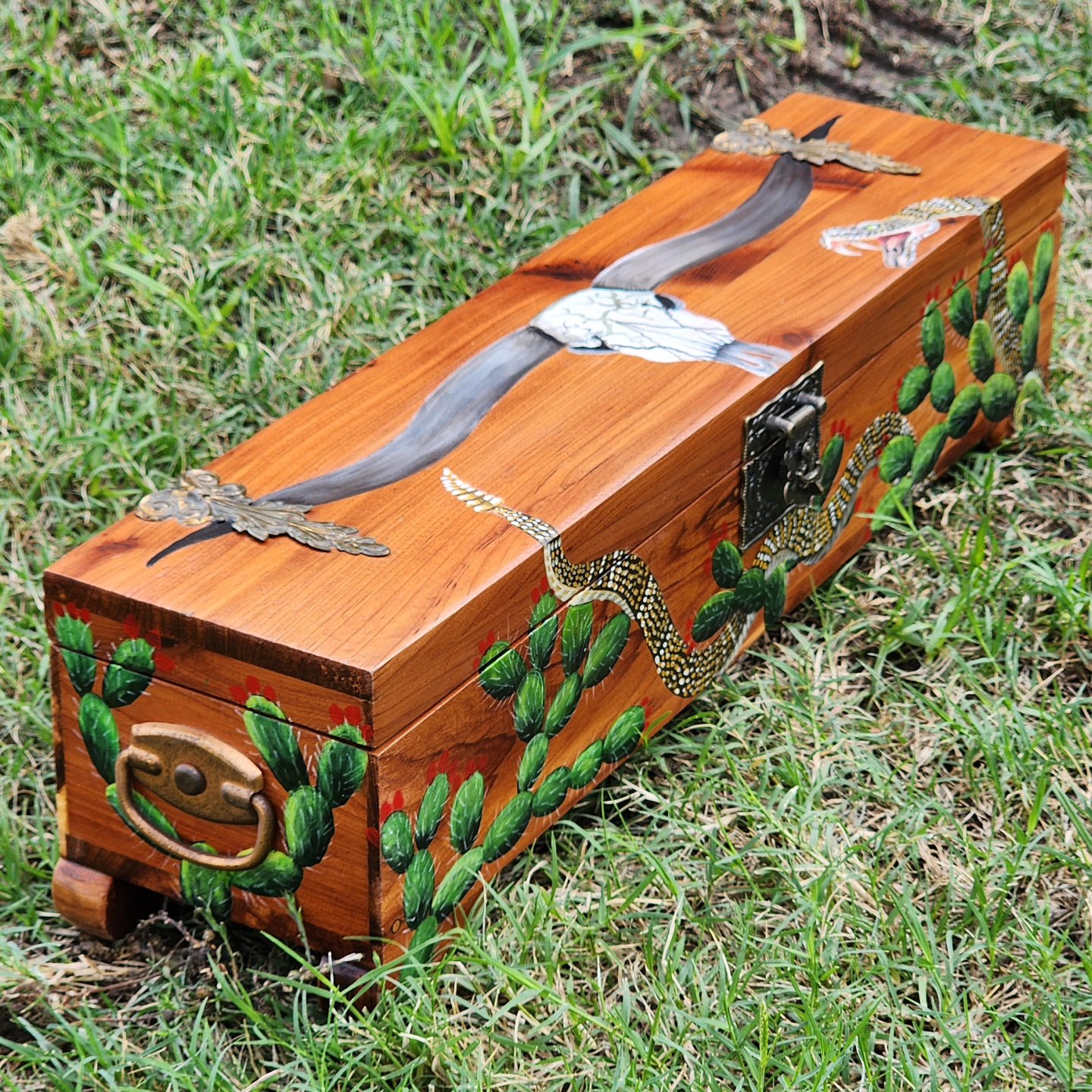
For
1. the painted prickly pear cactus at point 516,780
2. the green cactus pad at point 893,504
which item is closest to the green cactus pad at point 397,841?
the painted prickly pear cactus at point 516,780

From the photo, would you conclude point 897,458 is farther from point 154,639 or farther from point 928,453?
point 154,639

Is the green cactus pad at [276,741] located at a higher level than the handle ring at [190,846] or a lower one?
higher

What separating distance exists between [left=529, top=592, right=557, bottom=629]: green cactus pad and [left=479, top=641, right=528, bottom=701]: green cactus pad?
1.8 inches

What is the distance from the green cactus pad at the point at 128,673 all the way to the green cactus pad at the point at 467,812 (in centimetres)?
39

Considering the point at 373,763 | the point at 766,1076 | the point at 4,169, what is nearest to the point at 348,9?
the point at 4,169

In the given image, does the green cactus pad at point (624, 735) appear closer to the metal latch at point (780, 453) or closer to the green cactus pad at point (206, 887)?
the metal latch at point (780, 453)

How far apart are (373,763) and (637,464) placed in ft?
1.83

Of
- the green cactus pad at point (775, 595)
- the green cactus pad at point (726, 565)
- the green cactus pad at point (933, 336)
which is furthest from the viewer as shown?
the green cactus pad at point (933, 336)

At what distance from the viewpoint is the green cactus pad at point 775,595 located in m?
2.51

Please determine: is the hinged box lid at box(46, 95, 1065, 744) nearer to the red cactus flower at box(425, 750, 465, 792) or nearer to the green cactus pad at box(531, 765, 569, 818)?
the red cactus flower at box(425, 750, 465, 792)

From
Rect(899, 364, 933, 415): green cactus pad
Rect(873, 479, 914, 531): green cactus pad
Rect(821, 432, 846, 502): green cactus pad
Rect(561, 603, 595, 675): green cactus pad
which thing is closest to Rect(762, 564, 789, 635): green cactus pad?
Rect(821, 432, 846, 502): green cactus pad

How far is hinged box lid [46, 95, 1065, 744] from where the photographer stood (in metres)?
1.87

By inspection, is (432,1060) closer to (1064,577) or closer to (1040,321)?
(1064,577)

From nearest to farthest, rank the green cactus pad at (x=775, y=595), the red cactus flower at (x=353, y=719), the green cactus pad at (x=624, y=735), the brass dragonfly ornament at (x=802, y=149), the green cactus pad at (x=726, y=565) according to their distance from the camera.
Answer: the red cactus flower at (x=353, y=719)
the green cactus pad at (x=624, y=735)
the green cactus pad at (x=726, y=565)
the green cactus pad at (x=775, y=595)
the brass dragonfly ornament at (x=802, y=149)
